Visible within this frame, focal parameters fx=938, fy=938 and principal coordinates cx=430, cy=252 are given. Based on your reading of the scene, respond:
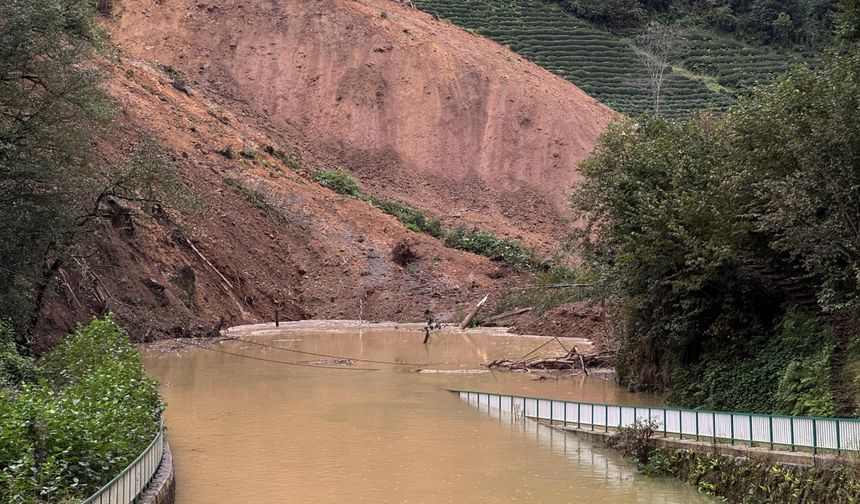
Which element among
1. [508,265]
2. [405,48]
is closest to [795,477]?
[508,265]

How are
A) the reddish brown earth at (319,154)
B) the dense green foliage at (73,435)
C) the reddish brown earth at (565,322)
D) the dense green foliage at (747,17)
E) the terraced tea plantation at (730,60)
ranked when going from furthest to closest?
1. the dense green foliage at (747,17)
2. the terraced tea plantation at (730,60)
3. the reddish brown earth at (319,154)
4. the reddish brown earth at (565,322)
5. the dense green foliage at (73,435)

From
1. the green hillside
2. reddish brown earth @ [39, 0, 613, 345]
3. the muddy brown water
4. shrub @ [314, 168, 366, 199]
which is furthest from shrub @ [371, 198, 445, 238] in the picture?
the green hillside

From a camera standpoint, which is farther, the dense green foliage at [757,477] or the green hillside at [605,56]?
A: the green hillside at [605,56]

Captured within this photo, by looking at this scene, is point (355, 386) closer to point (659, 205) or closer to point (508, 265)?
point (659, 205)

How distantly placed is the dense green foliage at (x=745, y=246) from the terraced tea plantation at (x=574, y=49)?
2053 inches

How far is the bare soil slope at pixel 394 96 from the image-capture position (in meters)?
59.8

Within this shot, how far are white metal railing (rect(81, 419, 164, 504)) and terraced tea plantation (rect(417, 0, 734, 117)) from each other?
64979mm

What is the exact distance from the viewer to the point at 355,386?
81.8 feet

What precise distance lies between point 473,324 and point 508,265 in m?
7.37

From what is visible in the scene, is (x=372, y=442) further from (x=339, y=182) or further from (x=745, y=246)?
(x=339, y=182)

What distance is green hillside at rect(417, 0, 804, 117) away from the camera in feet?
257

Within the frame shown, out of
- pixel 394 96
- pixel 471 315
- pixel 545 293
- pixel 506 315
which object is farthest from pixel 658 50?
pixel 471 315

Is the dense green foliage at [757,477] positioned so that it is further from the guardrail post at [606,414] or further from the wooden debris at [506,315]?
the wooden debris at [506,315]

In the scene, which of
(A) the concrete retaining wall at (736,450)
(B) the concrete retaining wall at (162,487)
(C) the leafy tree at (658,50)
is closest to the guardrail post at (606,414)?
(A) the concrete retaining wall at (736,450)
